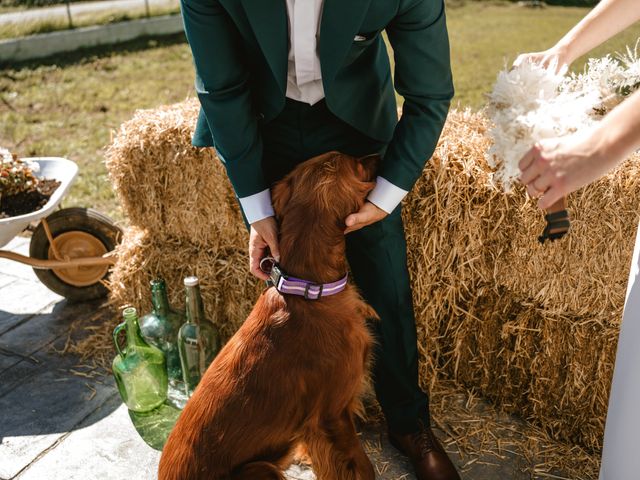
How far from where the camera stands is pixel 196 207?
11.7 ft

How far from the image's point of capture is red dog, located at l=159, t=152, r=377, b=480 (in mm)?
2225

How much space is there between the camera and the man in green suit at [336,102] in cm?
213

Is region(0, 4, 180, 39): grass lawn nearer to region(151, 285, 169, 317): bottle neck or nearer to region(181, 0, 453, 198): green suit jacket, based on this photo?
region(151, 285, 169, 317): bottle neck

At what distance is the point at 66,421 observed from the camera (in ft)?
11.0

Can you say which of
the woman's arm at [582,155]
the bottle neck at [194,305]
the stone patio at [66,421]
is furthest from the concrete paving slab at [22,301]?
the woman's arm at [582,155]

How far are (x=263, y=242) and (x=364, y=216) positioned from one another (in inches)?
18.6

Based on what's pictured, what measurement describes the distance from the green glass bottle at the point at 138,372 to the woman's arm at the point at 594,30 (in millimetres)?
2266

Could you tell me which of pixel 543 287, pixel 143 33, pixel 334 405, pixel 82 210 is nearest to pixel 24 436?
pixel 82 210

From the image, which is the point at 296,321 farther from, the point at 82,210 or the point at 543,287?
the point at 82,210

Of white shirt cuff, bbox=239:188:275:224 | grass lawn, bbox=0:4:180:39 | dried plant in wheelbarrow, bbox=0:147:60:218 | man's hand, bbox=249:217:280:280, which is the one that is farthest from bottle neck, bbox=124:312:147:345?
grass lawn, bbox=0:4:180:39

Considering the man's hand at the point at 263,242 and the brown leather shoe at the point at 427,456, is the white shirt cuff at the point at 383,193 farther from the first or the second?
the brown leather shoe at the point at 427,456

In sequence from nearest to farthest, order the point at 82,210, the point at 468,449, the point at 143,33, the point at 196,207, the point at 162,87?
the point at 468,449
the point at 196,207
the point at 82,210
the point at 162,87
the point at 143,33

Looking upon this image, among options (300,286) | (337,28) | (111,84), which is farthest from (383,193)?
(111,84)

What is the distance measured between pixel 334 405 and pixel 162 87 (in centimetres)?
796
